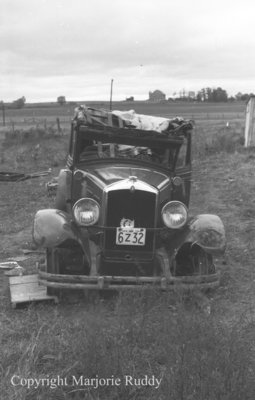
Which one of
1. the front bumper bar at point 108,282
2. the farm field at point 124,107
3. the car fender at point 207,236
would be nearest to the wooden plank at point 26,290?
the front bumper bar at point 108,282

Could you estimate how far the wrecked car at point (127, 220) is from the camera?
5328 mm

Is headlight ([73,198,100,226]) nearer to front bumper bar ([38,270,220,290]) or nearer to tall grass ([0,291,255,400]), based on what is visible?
front bumper bar ([38,270,220,290])

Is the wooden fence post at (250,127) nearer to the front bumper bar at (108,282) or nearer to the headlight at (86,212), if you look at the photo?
the headlight at (86,212)

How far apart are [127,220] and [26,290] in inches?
52.9

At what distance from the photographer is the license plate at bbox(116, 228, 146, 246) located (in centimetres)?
538

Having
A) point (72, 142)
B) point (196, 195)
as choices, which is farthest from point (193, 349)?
point (196, 195)

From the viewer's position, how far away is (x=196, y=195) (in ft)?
38.5

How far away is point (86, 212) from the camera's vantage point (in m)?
5.43

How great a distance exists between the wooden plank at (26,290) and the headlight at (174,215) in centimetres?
141

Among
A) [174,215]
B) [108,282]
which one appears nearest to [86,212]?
[108,282]

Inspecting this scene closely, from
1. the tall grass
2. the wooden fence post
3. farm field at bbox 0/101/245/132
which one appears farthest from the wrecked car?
farm field at bbox 0/101/245/132

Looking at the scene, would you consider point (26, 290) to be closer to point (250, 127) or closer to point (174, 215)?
point (174, 215)

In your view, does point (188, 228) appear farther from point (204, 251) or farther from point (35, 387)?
point (35, 387)

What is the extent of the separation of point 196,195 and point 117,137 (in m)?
6.05
